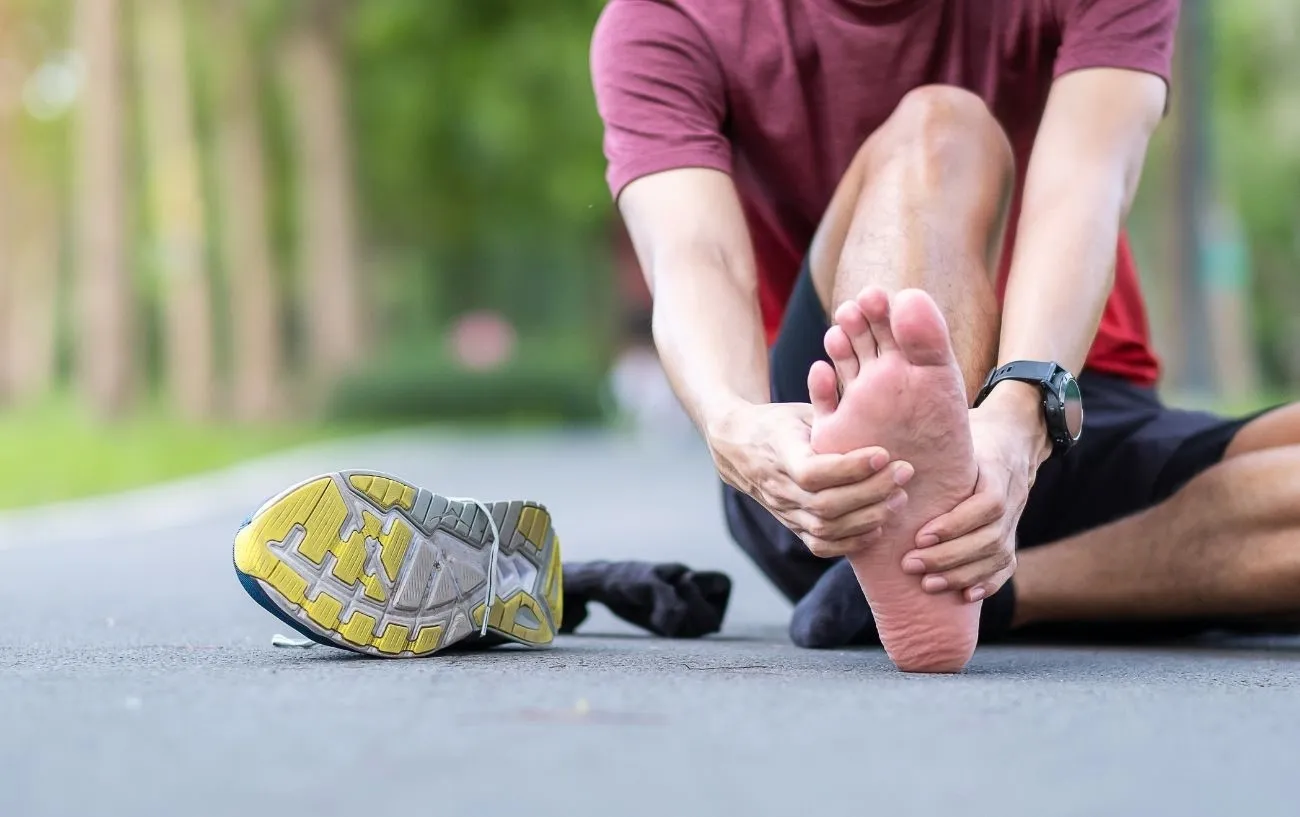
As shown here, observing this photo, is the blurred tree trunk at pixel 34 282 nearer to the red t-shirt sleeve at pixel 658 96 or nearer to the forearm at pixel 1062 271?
the red t-shirt sleeve at pixel 658 96

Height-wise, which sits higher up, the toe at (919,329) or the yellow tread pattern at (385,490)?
the toe at (919,329)

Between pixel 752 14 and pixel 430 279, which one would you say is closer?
pixel 752 14

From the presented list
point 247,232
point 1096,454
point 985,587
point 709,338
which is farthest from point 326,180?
point 985,587

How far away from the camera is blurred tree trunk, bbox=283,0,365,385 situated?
21656mm

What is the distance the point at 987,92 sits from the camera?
302 centimetres

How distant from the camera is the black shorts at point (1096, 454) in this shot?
2938 mm

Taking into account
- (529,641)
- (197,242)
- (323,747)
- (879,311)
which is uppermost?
(879,311)

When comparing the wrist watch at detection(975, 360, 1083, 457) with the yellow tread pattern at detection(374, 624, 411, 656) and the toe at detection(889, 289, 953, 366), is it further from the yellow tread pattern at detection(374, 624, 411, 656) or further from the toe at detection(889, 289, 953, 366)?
the yellow tread pattern at detection(374, 624, 411, 656)

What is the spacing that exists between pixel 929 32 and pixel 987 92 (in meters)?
0.14

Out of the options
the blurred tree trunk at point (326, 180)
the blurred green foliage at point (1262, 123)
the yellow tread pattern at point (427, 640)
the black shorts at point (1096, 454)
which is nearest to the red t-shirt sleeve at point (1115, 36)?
the black shorts at point (1096, 454)

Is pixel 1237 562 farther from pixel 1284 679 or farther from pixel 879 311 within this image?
pixel 879 311

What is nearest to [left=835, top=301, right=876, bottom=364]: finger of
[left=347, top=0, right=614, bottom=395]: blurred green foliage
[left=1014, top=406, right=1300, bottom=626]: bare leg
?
[left=1014, top=406, right=1300, bottom=626]: bare leg

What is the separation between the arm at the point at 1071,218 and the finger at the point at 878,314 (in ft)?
1.20

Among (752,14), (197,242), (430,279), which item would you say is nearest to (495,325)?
(430,279)
